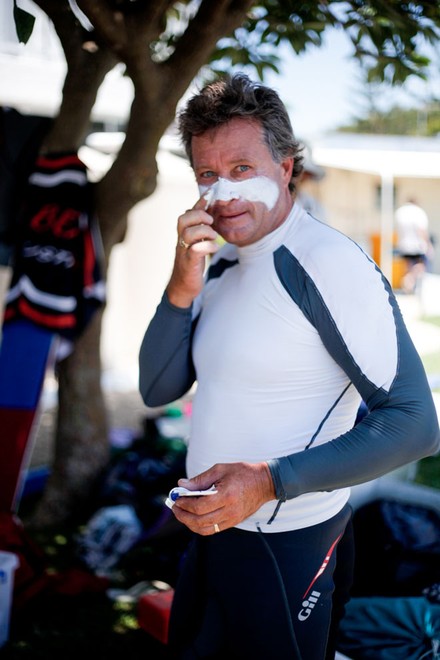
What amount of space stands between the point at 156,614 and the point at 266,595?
142 centimetres

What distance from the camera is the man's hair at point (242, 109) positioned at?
167 cm

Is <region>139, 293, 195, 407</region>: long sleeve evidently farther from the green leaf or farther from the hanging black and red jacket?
the hanging black and red jacket

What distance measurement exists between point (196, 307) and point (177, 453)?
2777mm

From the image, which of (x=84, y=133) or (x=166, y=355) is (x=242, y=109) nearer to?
(x=166, y=355)

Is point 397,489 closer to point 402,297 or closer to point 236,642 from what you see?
point 236,642

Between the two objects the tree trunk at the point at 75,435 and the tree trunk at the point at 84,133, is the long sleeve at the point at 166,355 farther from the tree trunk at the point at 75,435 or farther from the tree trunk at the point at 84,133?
the tree trunk at the point at 75,435

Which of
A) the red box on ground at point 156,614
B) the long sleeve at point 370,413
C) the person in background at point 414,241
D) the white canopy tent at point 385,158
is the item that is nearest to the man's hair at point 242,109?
the long sleeve at point 370,413

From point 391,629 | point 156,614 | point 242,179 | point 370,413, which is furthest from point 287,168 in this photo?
point 156,614

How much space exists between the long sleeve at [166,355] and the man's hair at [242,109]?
465 mm

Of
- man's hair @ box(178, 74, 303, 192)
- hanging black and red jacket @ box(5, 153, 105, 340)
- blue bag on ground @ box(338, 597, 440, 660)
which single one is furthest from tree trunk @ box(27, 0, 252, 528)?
blue bag on ground @ box(338, 597, 440, 660)

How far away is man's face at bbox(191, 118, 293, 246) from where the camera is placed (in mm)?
1689

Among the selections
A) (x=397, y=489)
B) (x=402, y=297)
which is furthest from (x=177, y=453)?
(x=402, y=297)

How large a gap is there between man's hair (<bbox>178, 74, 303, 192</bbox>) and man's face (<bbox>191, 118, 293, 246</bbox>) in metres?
0.02

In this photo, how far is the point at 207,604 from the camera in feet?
5.62
